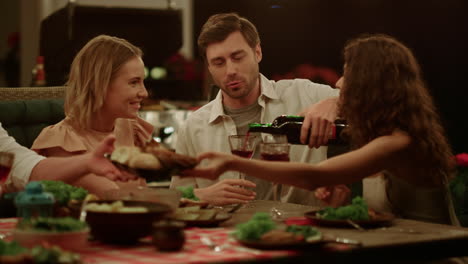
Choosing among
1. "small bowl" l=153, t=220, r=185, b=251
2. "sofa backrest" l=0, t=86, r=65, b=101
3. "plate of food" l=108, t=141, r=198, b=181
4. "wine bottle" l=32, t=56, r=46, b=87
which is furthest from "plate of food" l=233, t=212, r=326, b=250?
"wine bottle" l=32, t=56, r=46, b=87

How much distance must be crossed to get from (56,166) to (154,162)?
678 mm

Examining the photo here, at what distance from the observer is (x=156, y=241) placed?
5.96 ft

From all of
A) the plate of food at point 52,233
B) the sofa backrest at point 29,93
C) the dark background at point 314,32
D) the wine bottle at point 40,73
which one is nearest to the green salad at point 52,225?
the plate of food at point 52,233

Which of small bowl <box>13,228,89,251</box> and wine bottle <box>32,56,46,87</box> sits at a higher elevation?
wine bottle <box>32,56,46,87</box>

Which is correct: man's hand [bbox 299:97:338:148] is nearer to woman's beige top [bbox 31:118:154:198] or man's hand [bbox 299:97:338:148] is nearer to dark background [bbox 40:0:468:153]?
woman's beige top [bbox 31:118:154:198]

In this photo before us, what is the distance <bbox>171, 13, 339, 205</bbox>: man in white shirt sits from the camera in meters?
3.61

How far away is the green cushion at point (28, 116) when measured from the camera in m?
3.59

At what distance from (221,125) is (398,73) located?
4.38 ft

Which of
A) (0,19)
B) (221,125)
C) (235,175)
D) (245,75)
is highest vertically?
(0,19)

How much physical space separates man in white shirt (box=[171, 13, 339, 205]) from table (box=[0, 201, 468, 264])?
1409mm

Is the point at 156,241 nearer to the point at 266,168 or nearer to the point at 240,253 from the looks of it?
A: the point at 240,253

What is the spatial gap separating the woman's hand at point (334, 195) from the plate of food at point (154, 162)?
2.24ft

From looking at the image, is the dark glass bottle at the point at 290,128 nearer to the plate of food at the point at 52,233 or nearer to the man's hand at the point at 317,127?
the man's hand at the point at 317,127

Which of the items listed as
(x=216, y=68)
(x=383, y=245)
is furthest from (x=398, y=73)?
(x=216, y=68)
